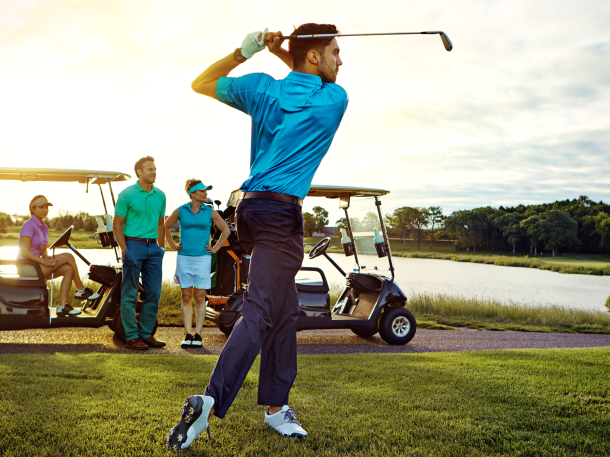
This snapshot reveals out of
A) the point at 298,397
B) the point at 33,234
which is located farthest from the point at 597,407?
the point at 33,234

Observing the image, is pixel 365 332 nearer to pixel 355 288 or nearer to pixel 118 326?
pixel 355 288

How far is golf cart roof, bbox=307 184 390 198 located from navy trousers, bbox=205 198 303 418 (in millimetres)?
4508

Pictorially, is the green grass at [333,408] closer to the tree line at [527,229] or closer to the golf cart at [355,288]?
the golf cart at [355,288]

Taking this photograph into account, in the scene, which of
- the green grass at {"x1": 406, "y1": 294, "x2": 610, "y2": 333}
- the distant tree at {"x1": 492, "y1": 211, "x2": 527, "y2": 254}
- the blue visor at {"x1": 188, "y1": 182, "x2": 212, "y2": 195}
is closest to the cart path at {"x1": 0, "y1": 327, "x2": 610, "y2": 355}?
the blue visor at {"x1": 188, "y1": 182, "x2": 212, "y2": 195}

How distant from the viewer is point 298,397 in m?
3.27

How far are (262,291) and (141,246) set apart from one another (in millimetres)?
3721

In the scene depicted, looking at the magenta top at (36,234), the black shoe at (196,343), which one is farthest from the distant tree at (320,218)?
the magenta top at (36,234)

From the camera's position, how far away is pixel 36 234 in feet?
19.5

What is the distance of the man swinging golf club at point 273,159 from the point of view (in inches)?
88.7

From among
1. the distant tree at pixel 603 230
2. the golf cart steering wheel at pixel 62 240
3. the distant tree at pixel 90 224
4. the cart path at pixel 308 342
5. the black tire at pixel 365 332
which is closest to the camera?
the cart path at pixel 308 342

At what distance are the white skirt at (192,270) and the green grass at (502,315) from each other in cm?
608

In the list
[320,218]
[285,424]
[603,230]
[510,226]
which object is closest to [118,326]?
[320,218]

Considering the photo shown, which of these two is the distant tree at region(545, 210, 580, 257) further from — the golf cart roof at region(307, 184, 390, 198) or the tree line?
the golf cart roof at region(307, 184, 390, 198)

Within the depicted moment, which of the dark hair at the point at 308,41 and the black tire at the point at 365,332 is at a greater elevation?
the dark hair at the point at 308,41
